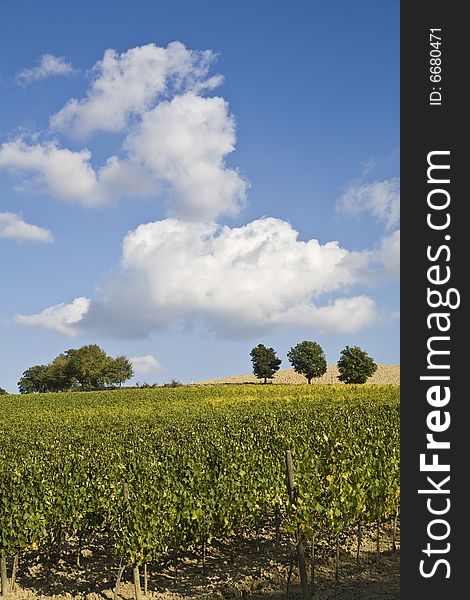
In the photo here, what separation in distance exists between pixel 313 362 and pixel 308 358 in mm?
1069

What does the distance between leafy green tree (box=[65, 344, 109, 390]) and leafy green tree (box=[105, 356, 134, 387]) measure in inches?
33.9

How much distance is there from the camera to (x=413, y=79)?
716cm

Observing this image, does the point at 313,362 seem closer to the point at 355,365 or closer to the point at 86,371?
the point at 355,365

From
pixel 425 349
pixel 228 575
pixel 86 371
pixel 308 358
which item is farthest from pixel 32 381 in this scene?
pixel 425 349

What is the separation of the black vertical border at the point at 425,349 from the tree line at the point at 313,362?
82.8 meters

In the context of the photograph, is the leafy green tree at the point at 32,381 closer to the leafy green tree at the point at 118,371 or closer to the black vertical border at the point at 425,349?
the leafy green tree at the point at 118,371

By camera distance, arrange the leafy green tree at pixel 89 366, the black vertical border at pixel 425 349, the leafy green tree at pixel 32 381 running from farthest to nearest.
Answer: the leafy green tree at pixel 32 381, the leafy green tree at pixel 89 366, the black vertical border at pixel 425 349

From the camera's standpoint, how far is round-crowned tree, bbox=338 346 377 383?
→ 87.8 metres

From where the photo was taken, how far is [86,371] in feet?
361

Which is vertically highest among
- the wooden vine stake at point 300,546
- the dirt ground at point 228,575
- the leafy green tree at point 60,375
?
the leafy green tree at point 60,375

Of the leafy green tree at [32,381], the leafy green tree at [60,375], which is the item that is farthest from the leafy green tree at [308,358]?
the leafy green tree at [32,381]

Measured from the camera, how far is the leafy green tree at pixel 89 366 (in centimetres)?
11012

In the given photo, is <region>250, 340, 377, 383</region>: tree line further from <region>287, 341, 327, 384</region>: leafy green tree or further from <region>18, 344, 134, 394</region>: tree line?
<region>18, 344, 134, 394</region>: tree line

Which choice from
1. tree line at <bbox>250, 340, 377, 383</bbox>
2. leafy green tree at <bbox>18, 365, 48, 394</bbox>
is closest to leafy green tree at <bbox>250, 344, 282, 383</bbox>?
tree line at <bbox>250, 340, 377, 383</bbox>
